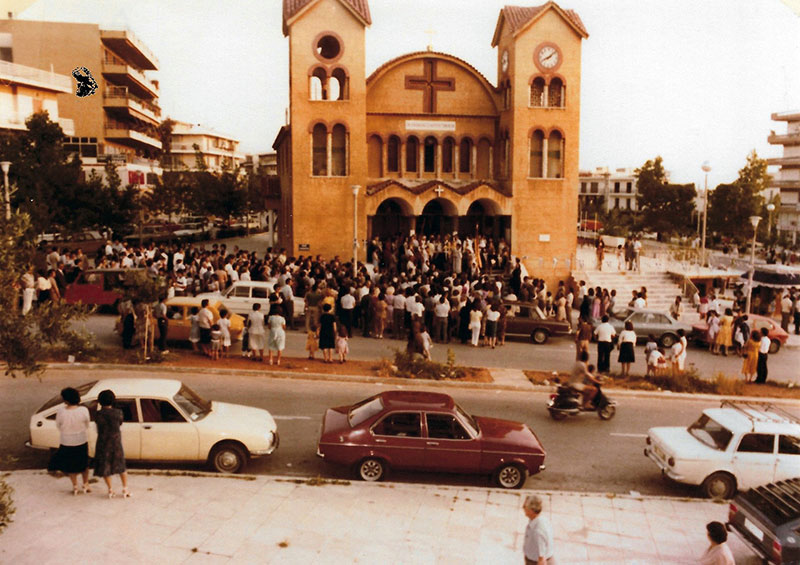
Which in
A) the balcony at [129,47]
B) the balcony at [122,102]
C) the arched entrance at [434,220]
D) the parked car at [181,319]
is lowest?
the parked car at [181,319]

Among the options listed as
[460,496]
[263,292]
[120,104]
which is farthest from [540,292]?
[120,104]

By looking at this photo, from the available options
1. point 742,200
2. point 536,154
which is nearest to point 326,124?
point 536,154

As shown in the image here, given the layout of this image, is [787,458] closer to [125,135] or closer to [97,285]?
[97,285]

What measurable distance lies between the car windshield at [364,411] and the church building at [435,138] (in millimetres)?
20628

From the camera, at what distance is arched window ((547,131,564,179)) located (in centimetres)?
3450

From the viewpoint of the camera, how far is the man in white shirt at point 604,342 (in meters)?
18.9

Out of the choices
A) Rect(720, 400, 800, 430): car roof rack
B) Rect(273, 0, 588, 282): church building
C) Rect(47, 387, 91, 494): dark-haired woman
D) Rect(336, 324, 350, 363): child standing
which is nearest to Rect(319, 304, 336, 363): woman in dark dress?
Rect(336, 324, 350, 363): child standing

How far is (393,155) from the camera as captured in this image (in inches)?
1388

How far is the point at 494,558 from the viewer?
9.09 meters

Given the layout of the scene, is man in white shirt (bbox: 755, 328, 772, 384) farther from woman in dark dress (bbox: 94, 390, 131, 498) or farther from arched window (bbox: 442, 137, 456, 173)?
arched window (bbox: 442, 137, 456, 173)

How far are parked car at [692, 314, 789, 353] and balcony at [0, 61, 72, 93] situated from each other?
34.6 metres

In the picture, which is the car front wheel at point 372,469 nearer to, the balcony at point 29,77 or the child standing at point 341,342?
the child standing at point 341,342

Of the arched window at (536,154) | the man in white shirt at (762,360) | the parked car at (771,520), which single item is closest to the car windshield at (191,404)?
the parked car at (771,520)

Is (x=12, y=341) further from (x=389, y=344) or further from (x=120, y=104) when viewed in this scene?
(x=120, y=104)
